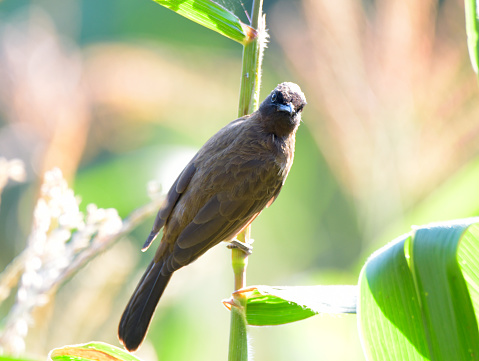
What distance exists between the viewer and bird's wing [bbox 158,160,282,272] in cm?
192

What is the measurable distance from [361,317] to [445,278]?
167mm

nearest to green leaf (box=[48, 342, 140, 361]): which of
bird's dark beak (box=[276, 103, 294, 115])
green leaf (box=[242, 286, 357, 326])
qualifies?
green leaf (box=[242, 286, 357, 326])

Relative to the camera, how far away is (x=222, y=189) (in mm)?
2051

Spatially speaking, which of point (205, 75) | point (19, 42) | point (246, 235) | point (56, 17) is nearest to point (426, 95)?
point (246, 235)

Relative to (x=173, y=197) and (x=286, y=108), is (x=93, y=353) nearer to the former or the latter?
(x=173, y=197)

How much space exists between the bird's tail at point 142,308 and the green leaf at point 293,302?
0.53 metres

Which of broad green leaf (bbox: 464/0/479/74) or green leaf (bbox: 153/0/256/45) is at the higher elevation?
green leaf (bbox: 153/0/256/45)

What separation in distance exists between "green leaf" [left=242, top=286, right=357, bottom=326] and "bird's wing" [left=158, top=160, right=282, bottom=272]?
1.79ft

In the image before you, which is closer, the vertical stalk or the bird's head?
the vertical stalk

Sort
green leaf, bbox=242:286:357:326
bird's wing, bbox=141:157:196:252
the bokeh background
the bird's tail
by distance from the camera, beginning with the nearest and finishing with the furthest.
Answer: green leaf, bbox=242:286:357:326 < the bird's tail < bird's wing, bbox=141:157:196:252 < the bokeh background

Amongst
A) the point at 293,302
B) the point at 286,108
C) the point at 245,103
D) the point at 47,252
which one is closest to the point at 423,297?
the point at 293,302

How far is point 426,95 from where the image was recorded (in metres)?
2.39

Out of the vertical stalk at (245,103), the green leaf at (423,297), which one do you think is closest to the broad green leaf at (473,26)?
the green leaf at (423,297)

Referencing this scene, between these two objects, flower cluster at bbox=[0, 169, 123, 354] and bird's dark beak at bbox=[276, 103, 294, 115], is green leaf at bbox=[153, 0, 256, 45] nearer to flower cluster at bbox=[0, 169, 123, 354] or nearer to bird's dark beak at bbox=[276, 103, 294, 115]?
flower cluster at bbox=[0, 169, 123, 354]
